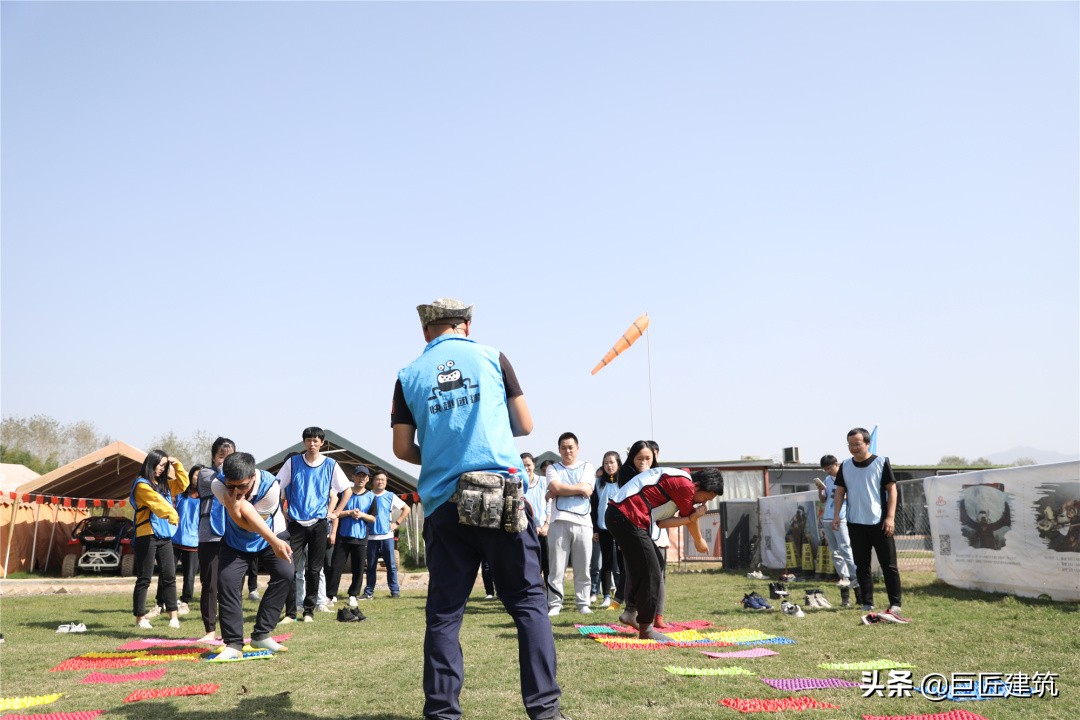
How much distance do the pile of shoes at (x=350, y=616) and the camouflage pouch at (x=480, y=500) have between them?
6758mm

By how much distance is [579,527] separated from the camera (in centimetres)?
1052

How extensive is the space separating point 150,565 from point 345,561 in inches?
130

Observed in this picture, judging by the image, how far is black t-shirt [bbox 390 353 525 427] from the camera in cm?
428

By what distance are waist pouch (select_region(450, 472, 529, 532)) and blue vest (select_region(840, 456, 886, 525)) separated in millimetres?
6656

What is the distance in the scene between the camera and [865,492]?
31.4ft

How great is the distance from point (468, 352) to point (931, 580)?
11.7 metres

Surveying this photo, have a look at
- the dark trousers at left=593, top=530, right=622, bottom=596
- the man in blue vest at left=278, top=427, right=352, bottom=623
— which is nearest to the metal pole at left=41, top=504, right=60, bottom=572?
the dark trousers at left=593, top=530, right=622, bottom=596

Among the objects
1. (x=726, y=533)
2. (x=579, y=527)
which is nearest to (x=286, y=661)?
(x=579, y=527)

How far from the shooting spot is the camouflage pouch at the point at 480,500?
387cm

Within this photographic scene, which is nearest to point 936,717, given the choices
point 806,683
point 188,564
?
point 806,683

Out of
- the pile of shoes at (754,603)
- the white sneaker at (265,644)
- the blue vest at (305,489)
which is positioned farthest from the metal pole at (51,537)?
the pile of shoes at (754,603)

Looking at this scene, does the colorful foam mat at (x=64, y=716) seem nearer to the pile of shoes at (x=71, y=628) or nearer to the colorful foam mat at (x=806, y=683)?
the colorful foam mat at (x=806, y=683)

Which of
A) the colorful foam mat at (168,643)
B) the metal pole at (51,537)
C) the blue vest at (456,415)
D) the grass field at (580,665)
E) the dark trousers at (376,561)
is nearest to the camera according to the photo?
the blue vest at (456,415)

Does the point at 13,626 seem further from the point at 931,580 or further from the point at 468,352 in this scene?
the point at 931,580
